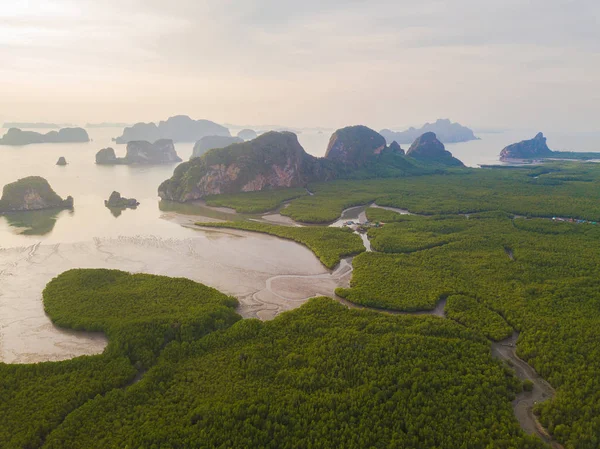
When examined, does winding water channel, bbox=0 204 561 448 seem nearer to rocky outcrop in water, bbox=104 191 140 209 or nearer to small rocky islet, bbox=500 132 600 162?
rocky outcrop in water, bbox=104 191 140 209

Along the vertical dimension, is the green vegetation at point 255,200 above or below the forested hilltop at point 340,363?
above

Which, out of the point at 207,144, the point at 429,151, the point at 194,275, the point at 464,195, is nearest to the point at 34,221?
the point at 194,275

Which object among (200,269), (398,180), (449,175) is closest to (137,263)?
(200,269)

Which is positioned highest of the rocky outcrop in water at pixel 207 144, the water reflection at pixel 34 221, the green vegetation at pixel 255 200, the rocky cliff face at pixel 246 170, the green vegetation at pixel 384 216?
the rocky outcrop in water at pixel 207 144

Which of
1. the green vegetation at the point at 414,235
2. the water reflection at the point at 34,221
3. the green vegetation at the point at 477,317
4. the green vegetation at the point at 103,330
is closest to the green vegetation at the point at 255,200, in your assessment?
the green vegetation at the point at 414,235

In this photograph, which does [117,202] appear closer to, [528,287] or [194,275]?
[194,275]

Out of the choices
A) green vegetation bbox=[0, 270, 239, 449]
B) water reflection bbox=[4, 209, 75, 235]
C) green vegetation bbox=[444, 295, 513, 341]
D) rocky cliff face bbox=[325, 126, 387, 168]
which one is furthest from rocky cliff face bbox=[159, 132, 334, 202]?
green vegetation bbox=[444, 295, 513, 341]

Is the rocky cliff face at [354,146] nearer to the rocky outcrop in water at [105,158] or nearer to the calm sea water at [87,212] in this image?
the calm sea water at [87,212]
